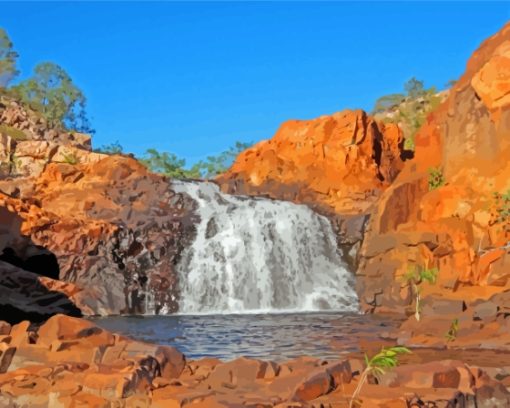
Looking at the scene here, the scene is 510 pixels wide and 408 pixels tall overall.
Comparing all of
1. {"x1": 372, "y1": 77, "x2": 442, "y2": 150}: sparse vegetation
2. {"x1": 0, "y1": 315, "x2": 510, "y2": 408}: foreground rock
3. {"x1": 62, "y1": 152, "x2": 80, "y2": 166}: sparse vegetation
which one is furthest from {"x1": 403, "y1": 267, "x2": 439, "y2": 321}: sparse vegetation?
{"x1": 372, "y1": 77, "x2": 442, "y2": 150}: sparse vegetation

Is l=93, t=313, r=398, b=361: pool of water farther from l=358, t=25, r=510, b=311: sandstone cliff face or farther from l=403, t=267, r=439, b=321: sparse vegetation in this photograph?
l=358, t=25, r=510, b=311: sandstone cliff face

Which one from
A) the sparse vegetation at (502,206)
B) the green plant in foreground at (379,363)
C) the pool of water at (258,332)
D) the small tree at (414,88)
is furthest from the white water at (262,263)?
the small tree at (414,88)

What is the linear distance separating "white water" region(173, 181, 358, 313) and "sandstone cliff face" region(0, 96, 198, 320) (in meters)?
1.11

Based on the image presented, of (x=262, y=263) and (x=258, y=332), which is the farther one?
(x=262, y=263)

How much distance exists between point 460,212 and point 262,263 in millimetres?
11103

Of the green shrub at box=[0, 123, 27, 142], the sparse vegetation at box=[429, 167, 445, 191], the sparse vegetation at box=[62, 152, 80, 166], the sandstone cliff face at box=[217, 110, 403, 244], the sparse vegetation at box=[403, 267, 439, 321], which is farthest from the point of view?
the green shrub at box=[0, 123, 27, 142]

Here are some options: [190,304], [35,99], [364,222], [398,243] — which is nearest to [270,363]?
[398,243]

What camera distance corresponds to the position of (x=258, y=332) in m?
21.3

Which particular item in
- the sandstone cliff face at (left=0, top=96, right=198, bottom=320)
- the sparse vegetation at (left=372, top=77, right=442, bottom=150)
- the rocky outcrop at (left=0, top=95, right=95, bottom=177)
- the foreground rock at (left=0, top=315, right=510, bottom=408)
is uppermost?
the sparse vegetation at (left=372, top=77, right=442, bottom=150)

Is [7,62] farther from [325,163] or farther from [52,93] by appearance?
[325,163]

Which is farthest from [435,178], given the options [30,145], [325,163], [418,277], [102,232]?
[30,145]

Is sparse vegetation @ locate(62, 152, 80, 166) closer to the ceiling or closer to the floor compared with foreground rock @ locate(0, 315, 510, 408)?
closer to the ceiling

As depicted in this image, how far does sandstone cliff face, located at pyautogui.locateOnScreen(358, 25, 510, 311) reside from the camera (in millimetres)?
24812

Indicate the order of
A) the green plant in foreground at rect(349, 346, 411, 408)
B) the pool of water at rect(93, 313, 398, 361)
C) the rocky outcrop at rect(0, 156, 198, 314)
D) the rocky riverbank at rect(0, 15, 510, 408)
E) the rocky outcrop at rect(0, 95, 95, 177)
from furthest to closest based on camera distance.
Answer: the rocky outcrop at rect(0, 95, 95, 177) → the rocky outcrop at rect(0, 156, 198, 314) → the pool of water at rect(93, 313, 398, 361) → the rocky riverbank at rect(0, 15, 510, 408) → the green plant in foreground at rect(349, 346, 411, 408)
